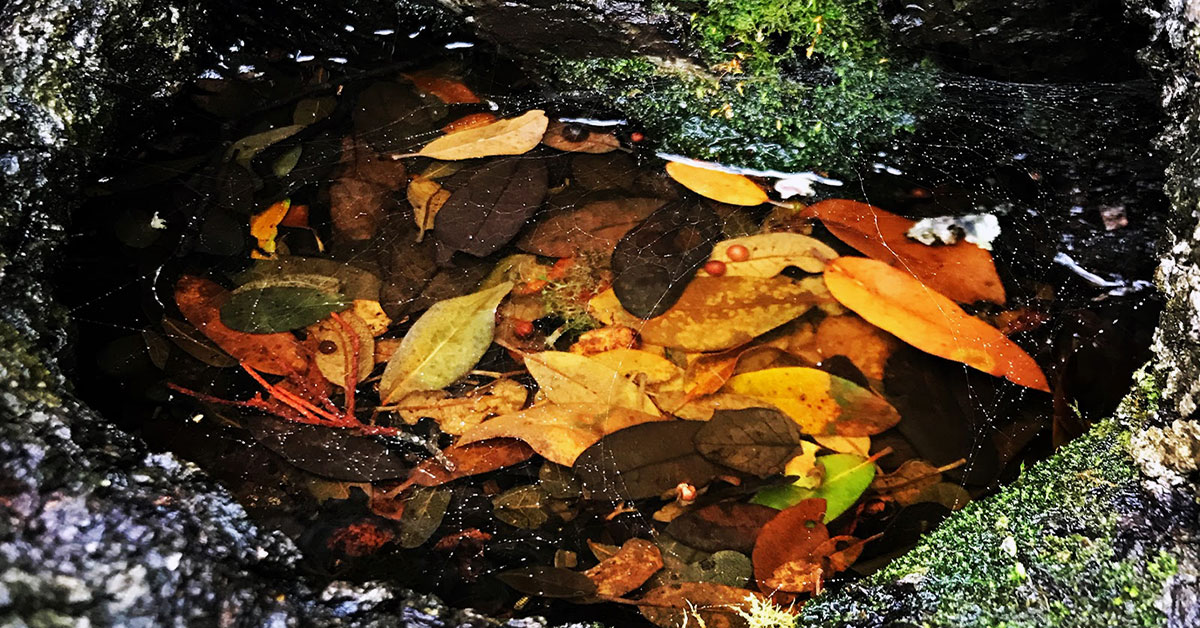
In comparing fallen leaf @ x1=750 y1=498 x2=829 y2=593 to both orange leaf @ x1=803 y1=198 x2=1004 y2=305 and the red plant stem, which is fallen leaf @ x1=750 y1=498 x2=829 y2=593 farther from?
the red plant stem

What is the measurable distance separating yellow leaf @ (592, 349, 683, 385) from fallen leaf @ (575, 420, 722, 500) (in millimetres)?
132

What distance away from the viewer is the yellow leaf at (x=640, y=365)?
5.63 feet

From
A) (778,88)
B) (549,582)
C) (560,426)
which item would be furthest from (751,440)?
(778,88)

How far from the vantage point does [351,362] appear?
172 centimetres

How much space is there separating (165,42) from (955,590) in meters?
2.41

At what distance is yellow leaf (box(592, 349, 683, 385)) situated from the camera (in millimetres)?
1717

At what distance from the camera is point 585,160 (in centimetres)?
212

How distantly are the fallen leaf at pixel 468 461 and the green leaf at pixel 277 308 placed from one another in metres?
0.48

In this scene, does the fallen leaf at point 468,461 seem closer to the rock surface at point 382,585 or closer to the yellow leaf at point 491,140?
the rock surface at point 382,585

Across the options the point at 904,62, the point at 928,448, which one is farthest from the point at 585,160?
the point at 928,448

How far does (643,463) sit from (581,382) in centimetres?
24

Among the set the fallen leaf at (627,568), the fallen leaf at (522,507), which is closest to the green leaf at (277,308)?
the fallen leaf at (522,507)

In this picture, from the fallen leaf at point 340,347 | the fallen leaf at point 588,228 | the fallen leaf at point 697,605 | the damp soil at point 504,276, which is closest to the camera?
the fallen leaf at point 697,605

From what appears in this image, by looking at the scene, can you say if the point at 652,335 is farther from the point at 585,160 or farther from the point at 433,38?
the point at 433,38
